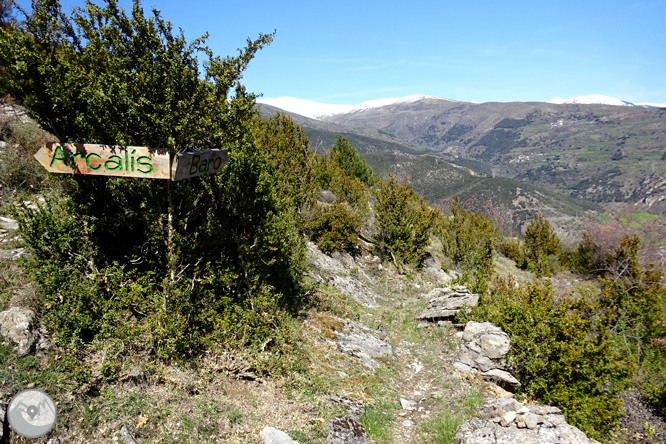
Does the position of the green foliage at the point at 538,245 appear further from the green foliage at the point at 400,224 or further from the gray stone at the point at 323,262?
the gray stone at the point at 323,262

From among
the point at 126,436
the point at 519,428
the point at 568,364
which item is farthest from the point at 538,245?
the point at 126,436

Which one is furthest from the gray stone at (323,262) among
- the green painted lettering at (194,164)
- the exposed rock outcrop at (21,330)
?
the exposed rock outcrop at (21,330)

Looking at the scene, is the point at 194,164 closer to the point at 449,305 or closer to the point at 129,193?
the point at 129,193

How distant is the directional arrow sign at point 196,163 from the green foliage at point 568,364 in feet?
22.7

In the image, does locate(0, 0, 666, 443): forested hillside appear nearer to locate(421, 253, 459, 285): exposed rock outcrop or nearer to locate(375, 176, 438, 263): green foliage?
locate(375, 176, 438, 263): green foliage

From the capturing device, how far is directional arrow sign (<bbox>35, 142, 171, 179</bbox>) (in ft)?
12.0

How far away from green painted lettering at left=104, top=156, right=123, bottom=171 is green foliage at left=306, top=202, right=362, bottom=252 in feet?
36.7

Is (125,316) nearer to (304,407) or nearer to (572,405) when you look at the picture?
(304,407)

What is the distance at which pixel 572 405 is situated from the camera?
5.72 meters

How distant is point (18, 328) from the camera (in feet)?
13.0

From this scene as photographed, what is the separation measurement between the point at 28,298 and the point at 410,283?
14109 mm

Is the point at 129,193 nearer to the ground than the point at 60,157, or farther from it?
nearer to the ground

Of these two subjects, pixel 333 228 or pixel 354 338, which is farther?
pixel 333 228

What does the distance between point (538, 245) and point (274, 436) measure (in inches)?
1151
